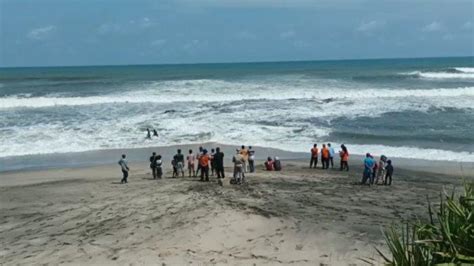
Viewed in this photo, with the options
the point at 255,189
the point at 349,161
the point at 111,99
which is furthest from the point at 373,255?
the point at 111,99

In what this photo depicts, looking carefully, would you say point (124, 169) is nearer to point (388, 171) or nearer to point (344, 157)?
point (344, 157)

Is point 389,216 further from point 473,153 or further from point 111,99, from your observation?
point 111,99

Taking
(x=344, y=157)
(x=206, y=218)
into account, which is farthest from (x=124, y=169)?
(x=344, y=157)

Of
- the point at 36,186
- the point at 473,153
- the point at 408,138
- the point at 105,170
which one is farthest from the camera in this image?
the point at 408,138

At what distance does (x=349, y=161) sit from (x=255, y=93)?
28.2 meters


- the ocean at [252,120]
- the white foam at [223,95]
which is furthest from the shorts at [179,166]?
the white foam at [223,95]

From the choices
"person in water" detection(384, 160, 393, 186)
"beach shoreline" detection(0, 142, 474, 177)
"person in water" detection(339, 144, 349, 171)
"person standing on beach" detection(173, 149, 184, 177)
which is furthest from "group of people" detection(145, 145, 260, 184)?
"person in water" detection(384, 160, 393, 186)

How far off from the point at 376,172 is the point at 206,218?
7.35m

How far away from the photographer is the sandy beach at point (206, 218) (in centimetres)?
1035

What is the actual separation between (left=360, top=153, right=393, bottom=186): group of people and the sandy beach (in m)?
0.38

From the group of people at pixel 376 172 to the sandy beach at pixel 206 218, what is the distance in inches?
14.8

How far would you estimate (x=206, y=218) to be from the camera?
1196 cm

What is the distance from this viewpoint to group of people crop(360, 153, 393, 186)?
1647 cm

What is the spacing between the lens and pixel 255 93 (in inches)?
1927
